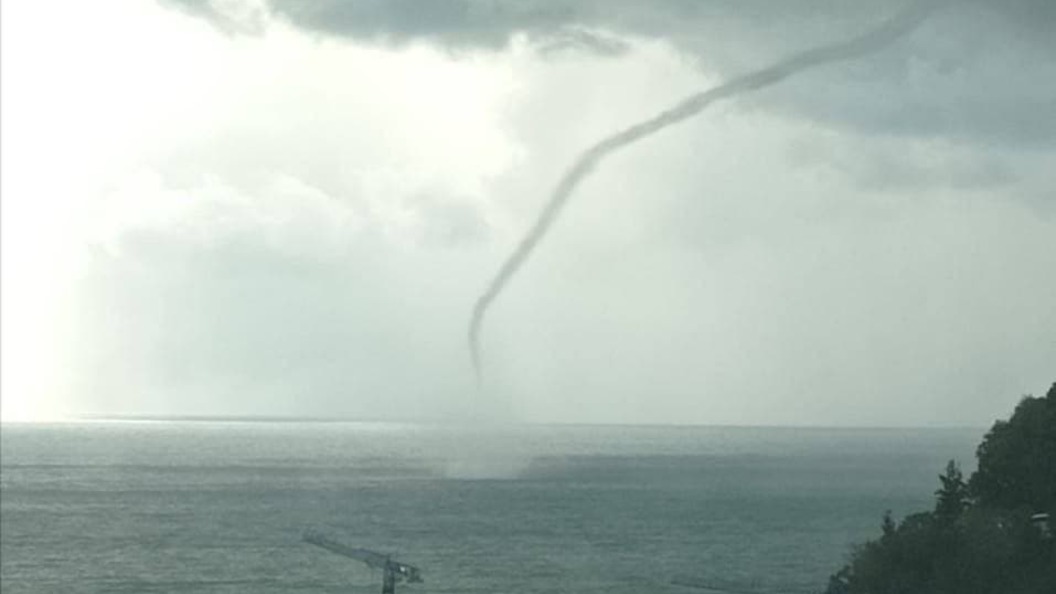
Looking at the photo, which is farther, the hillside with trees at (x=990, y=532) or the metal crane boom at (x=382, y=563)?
the metal crane boom at (x=382, y=563)

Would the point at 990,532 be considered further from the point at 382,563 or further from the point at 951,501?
the point at 382,563

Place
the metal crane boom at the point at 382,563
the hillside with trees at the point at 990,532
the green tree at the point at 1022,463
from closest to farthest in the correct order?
the hillside with trees at the point at 990,532, the green tree at the point at 1022,463, the metal crane boom at the point at 382,563

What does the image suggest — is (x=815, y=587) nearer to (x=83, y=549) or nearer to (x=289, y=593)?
(x=289, y=593)

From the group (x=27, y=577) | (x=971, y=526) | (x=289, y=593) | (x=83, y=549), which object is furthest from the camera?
(x=83, y=549)

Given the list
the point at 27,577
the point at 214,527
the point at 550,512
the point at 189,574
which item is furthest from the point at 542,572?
the point at 550,512

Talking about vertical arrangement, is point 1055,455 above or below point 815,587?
above

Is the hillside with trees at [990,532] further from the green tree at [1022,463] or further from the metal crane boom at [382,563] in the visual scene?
the metal crane boom at [382,563]

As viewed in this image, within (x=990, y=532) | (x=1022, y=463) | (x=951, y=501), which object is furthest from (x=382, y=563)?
(x=990, y=532)

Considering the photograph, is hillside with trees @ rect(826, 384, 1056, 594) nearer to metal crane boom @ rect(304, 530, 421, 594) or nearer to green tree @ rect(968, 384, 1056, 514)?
green tree @ rect(968, 384, 1056, 514)

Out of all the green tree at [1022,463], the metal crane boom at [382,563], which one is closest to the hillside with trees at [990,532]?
the green tree at [1022,463]
